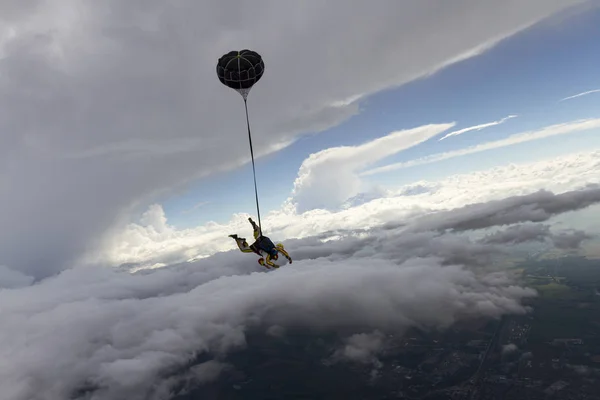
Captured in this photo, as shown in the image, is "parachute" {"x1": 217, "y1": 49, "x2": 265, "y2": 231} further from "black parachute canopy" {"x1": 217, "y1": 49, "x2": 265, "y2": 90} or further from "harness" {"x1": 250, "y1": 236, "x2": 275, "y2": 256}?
"harness" {"x1": 250, "y1": 236, "x2": 275, "y2": 256}

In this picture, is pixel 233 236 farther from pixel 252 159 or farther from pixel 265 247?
pixel 252 159

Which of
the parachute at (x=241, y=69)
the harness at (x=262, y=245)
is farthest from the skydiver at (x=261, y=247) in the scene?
the parachute at (x=241, y=69)

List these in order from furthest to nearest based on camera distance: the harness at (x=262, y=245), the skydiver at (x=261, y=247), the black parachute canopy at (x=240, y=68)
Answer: the black parachute canopy at (x=240, y=68)
the harness at (x=262, y=245)
the skydiver at (x=261, y=247)

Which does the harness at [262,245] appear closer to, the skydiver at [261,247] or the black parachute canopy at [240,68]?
the skydiver at [261,247]

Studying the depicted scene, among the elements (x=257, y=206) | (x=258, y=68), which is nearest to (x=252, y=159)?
(x=257, y=206)

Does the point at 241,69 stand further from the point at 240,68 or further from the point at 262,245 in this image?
the point at 262,245

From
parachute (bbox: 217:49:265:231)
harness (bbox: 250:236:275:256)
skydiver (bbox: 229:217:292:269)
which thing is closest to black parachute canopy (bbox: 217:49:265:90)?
parachute (bbox: 217:49:265:231)

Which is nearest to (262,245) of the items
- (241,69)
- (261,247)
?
(261,247)
